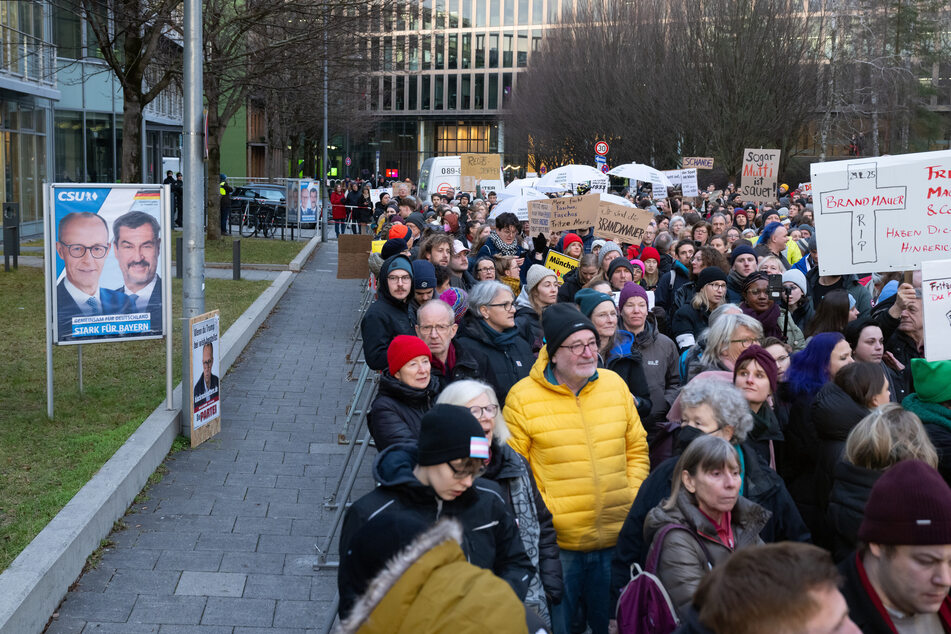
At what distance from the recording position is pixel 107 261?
946 cm

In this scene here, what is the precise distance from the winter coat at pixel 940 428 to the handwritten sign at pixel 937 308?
0.51 m

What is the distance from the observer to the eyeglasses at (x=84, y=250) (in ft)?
30.5

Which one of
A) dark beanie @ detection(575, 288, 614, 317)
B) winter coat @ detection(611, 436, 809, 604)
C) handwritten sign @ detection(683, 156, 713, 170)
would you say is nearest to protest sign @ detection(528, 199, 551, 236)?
dark beanie @ detection(575, 288, 614, 317)

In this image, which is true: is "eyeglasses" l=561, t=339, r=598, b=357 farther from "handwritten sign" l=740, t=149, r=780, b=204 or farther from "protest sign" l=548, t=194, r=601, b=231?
"handwritten sign" l=740, t=149, r=780, b=204

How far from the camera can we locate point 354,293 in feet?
71.3

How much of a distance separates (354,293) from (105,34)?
6627 millimetres

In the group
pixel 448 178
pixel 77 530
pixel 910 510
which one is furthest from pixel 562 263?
pixel 448 178

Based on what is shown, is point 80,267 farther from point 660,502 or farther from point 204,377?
point 660,502

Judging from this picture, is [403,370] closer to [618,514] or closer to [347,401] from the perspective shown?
[618,514]

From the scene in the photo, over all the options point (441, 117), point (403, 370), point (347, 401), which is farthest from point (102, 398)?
point (441, 117)

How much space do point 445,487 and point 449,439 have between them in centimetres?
17

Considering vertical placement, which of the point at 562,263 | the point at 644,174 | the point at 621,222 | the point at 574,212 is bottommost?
the point at 562,263

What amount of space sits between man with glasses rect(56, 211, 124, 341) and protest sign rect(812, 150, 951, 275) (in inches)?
234

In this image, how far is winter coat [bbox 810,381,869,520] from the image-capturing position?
5.23 meters
